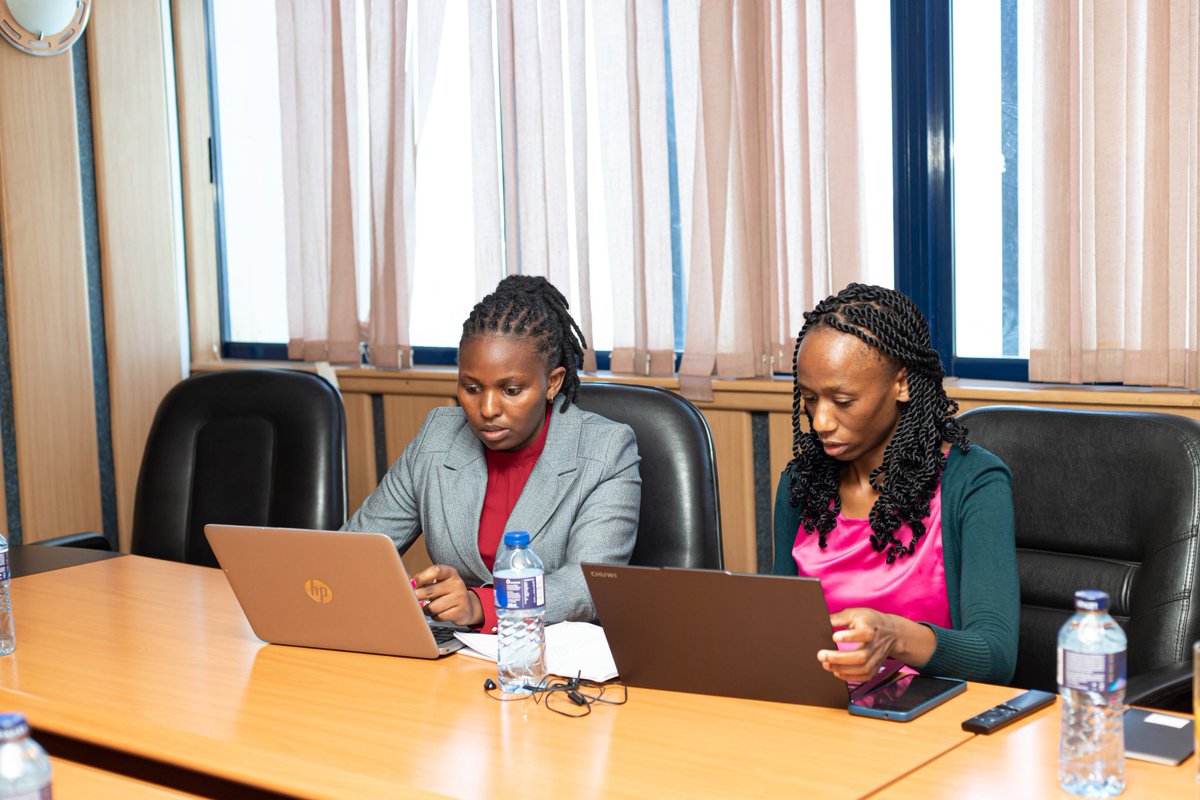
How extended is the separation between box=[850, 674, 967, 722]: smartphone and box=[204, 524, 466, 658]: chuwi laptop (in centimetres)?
64

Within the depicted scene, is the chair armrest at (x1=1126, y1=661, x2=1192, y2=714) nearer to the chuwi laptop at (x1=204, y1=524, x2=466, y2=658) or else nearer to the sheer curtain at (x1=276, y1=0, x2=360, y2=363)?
the chuwi laptop at (x1=204, y1=524, x2=466, y2=658)

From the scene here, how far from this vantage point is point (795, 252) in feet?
9.71

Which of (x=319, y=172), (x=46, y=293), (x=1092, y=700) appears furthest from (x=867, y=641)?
(x=46, y=293)

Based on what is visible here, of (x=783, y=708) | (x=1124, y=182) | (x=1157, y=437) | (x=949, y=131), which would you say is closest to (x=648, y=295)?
(x=949, y=131)

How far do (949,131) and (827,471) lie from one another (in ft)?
3.88

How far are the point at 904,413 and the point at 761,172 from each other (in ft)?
4.03

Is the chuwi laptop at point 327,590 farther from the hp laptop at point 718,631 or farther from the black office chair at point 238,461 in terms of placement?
the black office chair at point 238,461

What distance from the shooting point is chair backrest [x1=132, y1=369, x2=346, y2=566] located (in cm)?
277

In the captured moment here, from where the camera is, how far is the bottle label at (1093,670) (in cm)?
129

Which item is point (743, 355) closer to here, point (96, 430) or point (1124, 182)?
point (1124, 182)

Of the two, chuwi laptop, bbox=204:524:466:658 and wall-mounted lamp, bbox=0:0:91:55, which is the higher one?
wall-mounted lamp, bbox=0:0:91:55

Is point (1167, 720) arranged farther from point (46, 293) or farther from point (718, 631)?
point (46, 293)

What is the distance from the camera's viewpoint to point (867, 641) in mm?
1494

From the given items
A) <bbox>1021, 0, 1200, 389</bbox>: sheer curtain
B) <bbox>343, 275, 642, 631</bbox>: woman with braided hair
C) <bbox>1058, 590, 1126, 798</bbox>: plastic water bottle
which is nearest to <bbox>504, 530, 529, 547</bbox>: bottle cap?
<bbox>343, 275, 642, 631</bbox>: woman with braided hair
